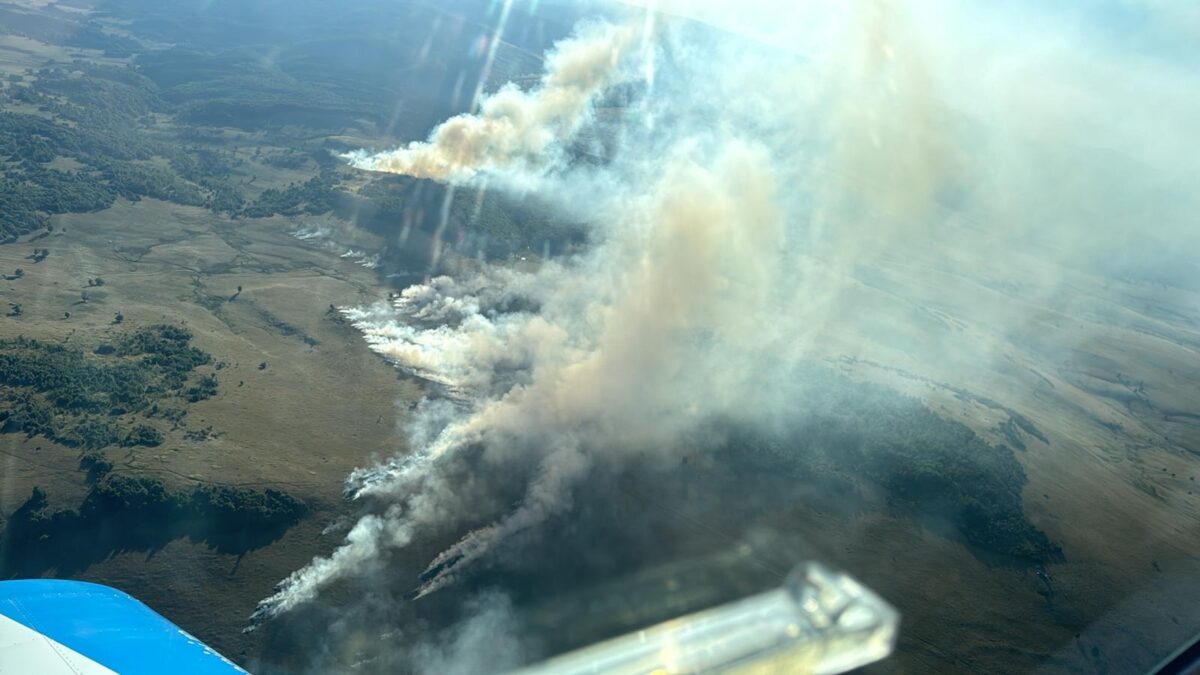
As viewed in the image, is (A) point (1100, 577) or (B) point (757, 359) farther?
(B) point (757, 359)

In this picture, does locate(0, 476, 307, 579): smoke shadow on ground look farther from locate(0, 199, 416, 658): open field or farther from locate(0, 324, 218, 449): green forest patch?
locate(0, 324, 218, 449): green forest patch

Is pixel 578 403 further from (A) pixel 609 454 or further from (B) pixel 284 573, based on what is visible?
(B) pixel 284 573

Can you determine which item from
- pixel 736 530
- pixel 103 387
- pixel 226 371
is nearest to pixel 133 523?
pixel 103 387

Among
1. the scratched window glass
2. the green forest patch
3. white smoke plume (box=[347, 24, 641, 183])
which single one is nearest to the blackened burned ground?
the scratched window glass

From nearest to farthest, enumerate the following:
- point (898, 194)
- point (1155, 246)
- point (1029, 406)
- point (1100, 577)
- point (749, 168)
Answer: point (1100, 577) → point (749, 168) → point (1029, 406) → point (898, 194) → point (1155, 246)

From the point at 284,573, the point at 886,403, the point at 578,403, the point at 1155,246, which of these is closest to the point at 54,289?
the point at 284,573

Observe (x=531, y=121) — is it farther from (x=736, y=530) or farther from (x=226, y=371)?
(x=736, y=530)
